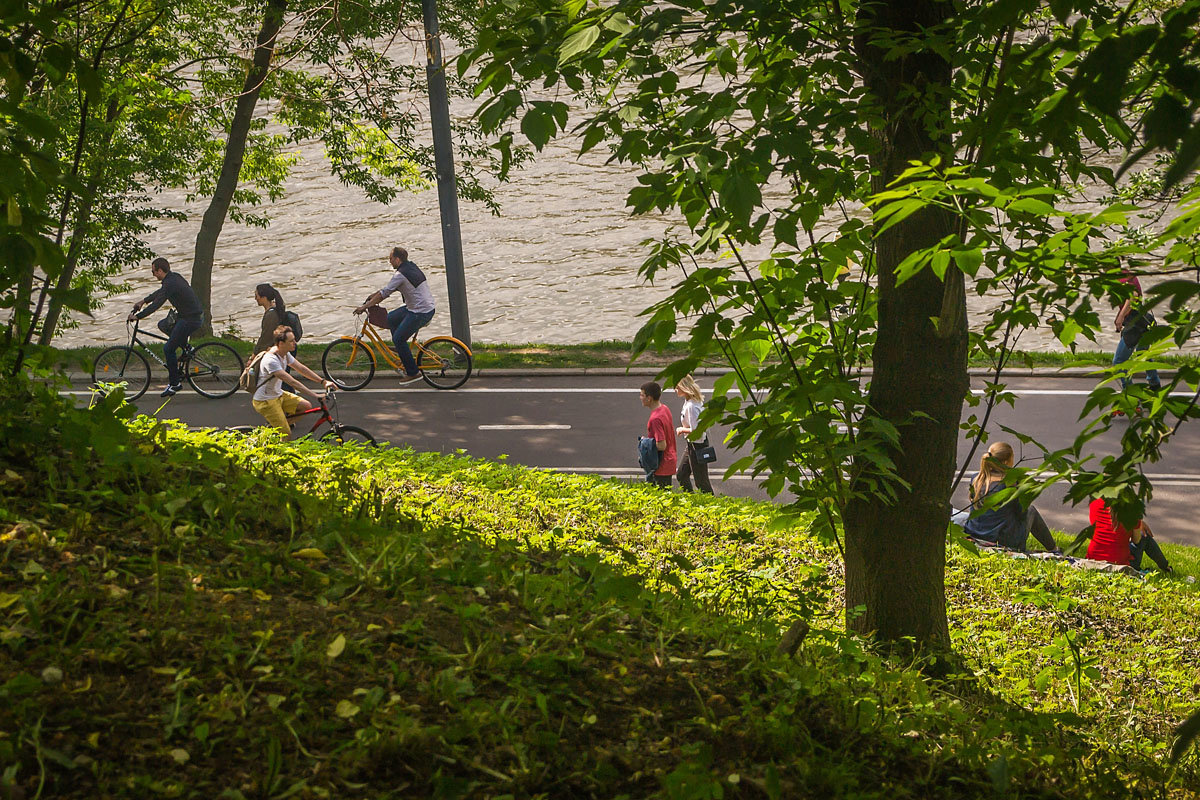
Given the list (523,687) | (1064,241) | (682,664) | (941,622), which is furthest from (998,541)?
(523,687)

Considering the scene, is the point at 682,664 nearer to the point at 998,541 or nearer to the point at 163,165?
the point at 998,541

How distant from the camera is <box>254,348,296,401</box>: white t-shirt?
35.6ft

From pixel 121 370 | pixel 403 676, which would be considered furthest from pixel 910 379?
pixel 121 370

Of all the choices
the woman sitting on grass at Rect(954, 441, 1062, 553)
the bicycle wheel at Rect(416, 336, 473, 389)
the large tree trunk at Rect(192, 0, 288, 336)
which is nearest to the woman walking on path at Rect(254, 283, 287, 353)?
the bicycle wheel at Rect(416, 336, 473, 389)

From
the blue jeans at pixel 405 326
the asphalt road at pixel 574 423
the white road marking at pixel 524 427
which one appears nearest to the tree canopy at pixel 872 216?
the asphalt road at pixel 574 423

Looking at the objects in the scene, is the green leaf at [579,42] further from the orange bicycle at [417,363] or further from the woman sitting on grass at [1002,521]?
the orange bicycle at [417,363]

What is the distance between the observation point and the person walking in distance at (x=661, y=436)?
429 inches

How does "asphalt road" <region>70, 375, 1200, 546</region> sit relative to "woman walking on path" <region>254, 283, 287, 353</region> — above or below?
below

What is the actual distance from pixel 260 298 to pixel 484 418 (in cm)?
349

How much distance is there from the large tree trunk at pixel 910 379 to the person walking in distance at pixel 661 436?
224 inches

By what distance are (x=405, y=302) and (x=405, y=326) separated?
0.40 m

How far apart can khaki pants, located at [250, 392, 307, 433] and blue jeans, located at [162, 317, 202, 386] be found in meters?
5.06

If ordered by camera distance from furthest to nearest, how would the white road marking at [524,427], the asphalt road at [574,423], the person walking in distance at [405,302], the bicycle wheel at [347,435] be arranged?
the person walking in distance at [405,302]
the white road marking at [524,427]
the asphalt road at [574,423]
the bicycle wheel at [347,435]

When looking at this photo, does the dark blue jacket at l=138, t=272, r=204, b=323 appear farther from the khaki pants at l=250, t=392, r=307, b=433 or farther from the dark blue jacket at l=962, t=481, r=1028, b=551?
the dark blue jacket at l=962, t=481, r=1028, b=551
